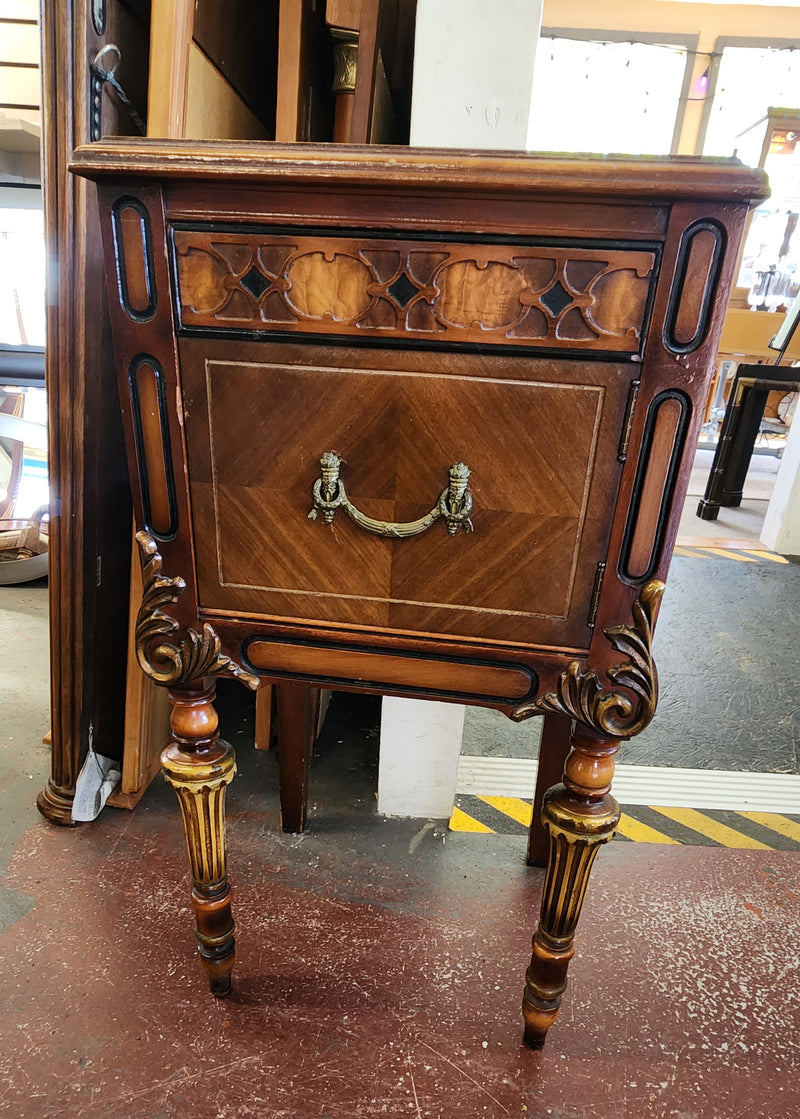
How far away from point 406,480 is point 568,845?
0.45 metres

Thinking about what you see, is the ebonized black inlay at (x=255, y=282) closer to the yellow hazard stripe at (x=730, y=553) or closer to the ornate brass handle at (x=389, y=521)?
the ornate brass handle at (x=389, y=521)

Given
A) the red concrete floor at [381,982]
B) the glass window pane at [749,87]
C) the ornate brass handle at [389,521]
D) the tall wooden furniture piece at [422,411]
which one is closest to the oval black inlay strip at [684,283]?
the tall wooden furniture piece at [422,411]

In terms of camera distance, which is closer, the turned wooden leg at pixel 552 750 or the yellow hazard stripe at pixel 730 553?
the turned wooden leg at pixel 552 750

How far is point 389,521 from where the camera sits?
68 cm

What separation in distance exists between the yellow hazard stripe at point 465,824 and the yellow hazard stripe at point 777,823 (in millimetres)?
551

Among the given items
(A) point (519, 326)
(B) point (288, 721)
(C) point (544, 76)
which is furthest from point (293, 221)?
(C) point (544, 76)

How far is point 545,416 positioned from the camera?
2.02ft

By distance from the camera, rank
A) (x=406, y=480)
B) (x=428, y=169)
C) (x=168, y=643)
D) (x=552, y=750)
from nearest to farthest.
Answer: (x=428, y=169) → (x=406, y=480) → (x=168, y=643) → (x=552, y=750)

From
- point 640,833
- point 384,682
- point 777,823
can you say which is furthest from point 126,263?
point 777,823

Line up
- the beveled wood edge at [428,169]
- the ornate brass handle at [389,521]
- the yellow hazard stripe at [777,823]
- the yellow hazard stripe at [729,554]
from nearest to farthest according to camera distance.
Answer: the beveled wood edge at [428,169] → the ornate brass handle at [389,521] → the yellow hazard stripe at [777,823] → the yellow hazard stripe at [729,554]

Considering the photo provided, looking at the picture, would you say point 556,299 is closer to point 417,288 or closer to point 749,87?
point 417,288

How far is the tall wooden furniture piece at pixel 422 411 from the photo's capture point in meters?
0.56

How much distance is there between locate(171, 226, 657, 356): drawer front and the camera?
58 cm

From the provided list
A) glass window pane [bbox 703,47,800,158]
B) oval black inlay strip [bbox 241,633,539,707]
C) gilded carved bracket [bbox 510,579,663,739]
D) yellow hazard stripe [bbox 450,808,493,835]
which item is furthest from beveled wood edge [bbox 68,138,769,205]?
glass window pane [bbox 703,47,800,158]
